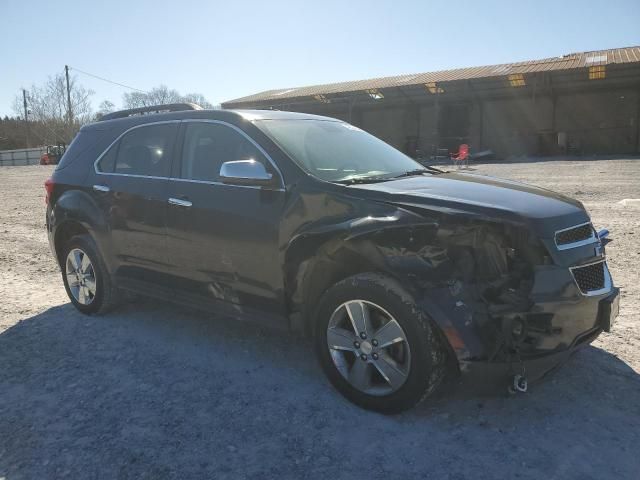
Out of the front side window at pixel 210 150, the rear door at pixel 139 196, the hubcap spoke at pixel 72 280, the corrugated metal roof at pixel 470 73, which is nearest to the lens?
the front side window at pixel 210 150

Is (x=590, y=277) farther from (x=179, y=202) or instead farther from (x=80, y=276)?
(x=80, y=276)

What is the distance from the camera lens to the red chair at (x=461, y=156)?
2492 cm

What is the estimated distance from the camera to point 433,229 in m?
2.79

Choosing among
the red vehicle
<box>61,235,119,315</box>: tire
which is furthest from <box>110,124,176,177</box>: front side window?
the red vehicle

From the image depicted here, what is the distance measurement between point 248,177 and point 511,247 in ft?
5.58

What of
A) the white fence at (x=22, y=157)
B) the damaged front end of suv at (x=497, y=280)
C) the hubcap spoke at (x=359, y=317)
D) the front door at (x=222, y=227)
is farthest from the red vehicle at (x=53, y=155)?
the damaged front end of suv at (x=497, y=280)

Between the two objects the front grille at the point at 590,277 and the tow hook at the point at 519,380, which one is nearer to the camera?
the tow hook at the point at 519,380

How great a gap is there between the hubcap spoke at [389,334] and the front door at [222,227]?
0.76 metres

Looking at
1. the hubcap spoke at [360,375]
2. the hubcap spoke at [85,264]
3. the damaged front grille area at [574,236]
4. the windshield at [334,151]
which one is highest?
the windshield at [334,151]

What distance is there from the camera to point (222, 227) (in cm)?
367

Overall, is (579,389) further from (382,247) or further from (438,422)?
(382,247)

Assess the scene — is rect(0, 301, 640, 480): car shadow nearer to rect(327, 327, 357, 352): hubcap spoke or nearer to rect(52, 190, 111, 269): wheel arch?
rect(327, 327, 357, 352): hubcap spoke

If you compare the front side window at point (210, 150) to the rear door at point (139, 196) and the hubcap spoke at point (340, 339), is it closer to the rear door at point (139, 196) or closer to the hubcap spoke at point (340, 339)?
the rear door at point (139, 196)

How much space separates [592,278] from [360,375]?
1.44 meters
